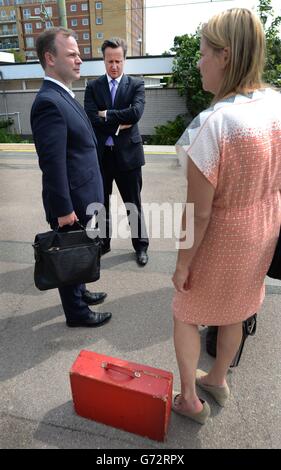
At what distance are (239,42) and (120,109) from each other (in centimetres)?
228

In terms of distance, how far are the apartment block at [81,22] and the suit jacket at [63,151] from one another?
242 ft

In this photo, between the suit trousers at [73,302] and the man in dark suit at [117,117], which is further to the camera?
the man in dark suit at [117,117]

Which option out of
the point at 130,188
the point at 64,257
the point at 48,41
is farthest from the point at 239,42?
the point at 130,188

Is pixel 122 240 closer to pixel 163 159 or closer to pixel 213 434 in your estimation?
pixel 213 434

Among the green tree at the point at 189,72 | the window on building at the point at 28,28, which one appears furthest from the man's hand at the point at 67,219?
the window on building at the point at 28,28

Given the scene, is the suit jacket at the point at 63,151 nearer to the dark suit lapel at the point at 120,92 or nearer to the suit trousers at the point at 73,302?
the suit trousers at the point at 73,302

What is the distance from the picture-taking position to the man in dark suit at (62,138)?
2.02 meters

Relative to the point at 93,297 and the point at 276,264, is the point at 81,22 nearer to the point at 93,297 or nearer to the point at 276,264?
the point at 93,297

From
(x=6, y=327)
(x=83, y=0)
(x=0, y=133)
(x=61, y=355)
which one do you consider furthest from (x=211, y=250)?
(x=83, y=0)

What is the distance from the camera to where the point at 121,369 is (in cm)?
178

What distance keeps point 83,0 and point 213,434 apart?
85.5 metres

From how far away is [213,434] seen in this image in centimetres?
183

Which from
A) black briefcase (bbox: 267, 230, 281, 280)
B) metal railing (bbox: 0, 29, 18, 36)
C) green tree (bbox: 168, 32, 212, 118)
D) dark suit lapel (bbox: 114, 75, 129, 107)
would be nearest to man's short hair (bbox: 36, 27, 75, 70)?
dark suit lapel (bbox: 114, 75, 129, 107)

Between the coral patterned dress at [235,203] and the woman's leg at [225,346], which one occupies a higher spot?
the coral patterned dress at [235,203]
